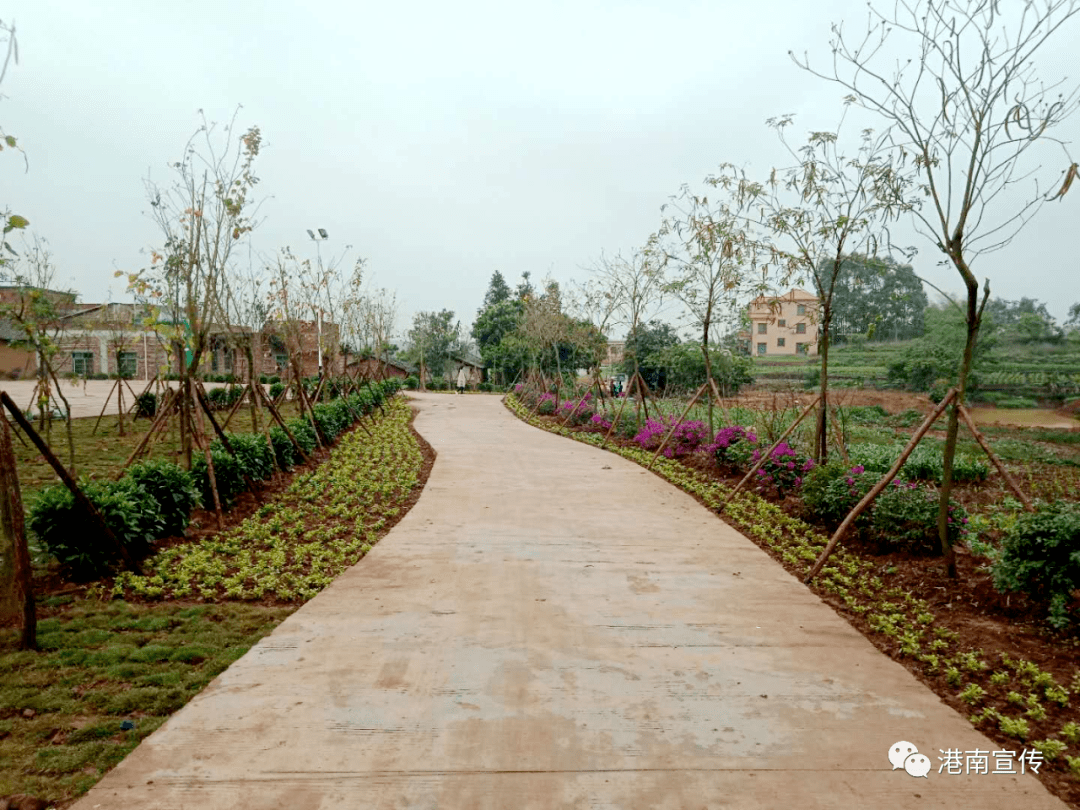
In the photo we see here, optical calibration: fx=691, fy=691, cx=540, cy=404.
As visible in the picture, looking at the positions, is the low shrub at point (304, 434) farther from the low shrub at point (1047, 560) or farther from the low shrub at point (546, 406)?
the low shrub at point (546, 406)

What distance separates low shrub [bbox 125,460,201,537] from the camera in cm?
570

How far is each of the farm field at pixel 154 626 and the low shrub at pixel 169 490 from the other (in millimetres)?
180

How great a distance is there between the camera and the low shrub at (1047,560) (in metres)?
3.79

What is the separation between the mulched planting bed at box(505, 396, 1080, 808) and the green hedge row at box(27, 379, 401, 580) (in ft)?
16.5

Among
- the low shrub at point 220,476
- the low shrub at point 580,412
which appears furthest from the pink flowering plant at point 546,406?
the low shrub at point 220,476

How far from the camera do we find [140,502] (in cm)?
534

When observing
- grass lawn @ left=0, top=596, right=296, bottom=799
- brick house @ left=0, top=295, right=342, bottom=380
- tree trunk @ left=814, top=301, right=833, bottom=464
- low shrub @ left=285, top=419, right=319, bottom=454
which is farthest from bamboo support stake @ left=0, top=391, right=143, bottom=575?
tree trunk @ left=814, top=301, right=833, bottom=464

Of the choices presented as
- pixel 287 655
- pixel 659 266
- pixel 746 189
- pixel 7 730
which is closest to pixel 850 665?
pixel 287 655

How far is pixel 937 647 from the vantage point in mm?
3768

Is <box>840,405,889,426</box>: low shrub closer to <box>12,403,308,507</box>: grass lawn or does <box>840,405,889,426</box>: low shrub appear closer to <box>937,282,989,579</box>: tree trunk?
<box>937,282,989,579</box>: tree trunk

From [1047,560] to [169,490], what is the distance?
20.7 feet

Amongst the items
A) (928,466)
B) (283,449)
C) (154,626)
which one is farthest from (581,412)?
(154,626)

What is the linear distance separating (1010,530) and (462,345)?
143 feet

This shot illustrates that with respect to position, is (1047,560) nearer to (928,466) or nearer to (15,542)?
(928,466)
